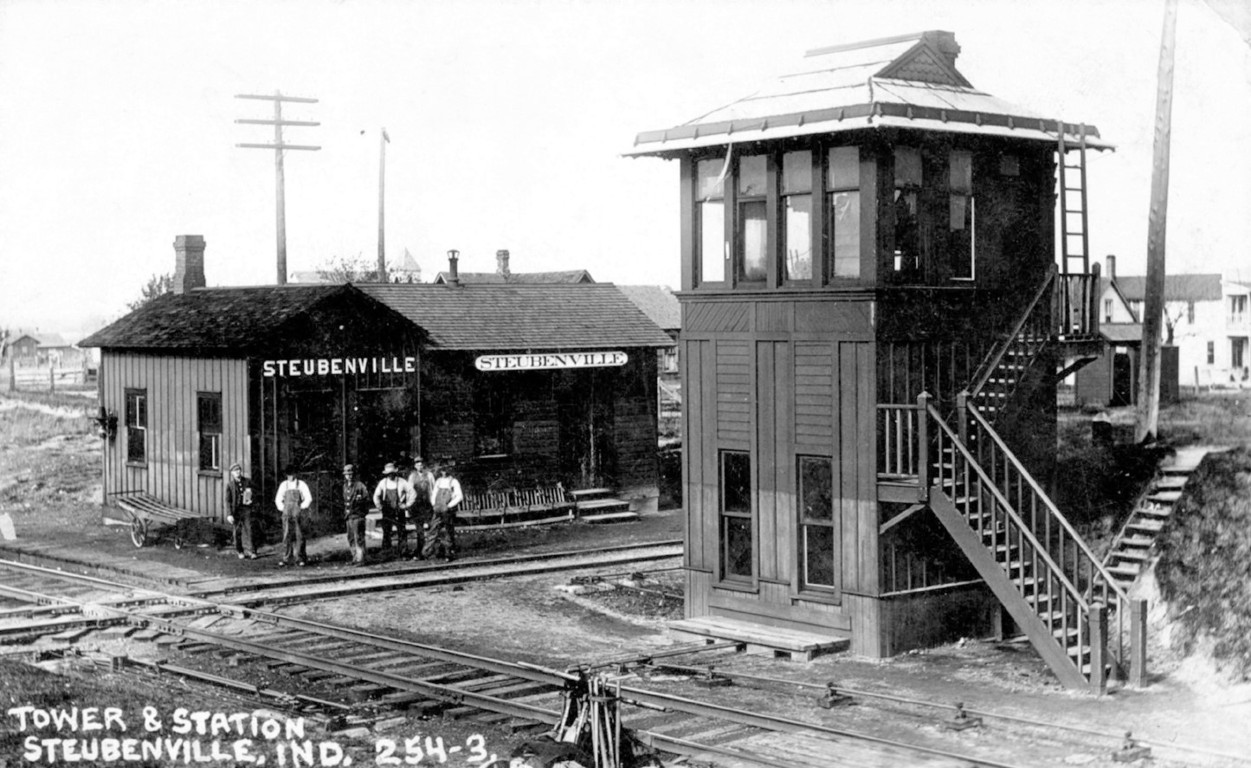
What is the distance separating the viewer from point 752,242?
57.5 feet

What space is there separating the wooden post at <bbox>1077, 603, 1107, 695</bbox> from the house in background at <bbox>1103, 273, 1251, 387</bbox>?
4436 cm

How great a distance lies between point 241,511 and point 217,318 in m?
→ 4.73

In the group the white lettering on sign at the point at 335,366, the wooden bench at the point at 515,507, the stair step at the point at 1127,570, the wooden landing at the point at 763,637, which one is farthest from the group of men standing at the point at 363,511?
the stair step at the point at 1127,570

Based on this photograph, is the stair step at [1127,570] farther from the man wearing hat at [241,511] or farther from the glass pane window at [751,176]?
the man wearing hat at [241,511]

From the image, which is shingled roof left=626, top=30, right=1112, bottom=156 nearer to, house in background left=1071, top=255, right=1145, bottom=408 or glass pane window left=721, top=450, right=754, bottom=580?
glass pane window left=721, top=450, right=754, bottom=580

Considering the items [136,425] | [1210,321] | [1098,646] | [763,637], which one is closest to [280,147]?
[136,425]

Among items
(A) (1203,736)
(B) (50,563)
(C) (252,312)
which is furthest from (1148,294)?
(B) (50,563)

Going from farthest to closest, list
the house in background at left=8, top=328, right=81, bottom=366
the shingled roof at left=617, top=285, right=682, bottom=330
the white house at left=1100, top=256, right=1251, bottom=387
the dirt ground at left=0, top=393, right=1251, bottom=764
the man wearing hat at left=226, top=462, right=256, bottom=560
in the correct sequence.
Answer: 1. the house in background at left=8, top=328, right=81, bottom=366
2. the shingled roof at left=617, top=285, right=682, bottom=330
3. the white house at left=1100, top=256, right=1251, bottom=387
4. the man wearing hat at left=226, top=462, right=256, bottom=560
5. the dirt ground at left=0, top=393, right=1251, bottom=764

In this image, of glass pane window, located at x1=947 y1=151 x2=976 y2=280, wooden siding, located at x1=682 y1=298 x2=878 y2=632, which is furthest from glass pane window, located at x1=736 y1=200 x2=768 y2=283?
glass pane window, located at x1=947 y1=151 x2=976 y2=280

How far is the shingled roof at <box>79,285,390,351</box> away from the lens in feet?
83.9

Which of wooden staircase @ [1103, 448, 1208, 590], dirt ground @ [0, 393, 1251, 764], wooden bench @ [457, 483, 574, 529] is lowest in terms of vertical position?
dirt ground @ [0, 393, 1251, 764]

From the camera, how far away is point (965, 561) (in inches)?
687

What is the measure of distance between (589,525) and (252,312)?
7944mm

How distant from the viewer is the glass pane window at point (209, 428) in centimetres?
2610
